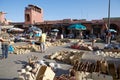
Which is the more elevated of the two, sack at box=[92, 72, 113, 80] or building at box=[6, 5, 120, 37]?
building at box=[6, 5, 120, 37]

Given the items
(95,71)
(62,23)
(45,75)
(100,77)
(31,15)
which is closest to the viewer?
(45,75)

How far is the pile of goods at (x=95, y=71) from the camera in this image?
6770 millimetres

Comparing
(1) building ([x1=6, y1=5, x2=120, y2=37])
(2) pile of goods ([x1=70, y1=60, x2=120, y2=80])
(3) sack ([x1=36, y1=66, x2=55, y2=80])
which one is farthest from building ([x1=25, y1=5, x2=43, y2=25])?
(3) sack ([x1=36, y1=66, x2=55, y2=80])

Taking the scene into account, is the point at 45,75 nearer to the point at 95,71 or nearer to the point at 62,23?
the point at 95,71

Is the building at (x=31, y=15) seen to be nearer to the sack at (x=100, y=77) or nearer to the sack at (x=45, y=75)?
the sack at (x=45, y=75)

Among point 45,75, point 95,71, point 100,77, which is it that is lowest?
point 95,71

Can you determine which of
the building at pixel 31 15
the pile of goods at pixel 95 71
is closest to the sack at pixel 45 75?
the pile of goods at pixel 95 71

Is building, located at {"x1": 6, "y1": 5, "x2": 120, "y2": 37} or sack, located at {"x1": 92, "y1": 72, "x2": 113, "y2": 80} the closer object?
sack, located at {"x1": 92, "y1": 72, "x2": 113, "y2": 80}

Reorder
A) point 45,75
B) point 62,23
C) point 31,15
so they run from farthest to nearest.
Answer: point 31,15, point 62,23, point 45,75

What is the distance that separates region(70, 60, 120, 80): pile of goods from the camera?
677cm

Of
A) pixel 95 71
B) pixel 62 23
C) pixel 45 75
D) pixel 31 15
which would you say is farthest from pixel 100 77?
pixel 31 15

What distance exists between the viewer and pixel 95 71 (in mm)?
8062

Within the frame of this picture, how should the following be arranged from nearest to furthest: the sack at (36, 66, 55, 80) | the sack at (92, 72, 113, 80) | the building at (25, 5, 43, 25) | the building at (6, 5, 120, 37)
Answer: the sack at (36, 66, 55, 80) → the sack at (92, 72, 113, 80) → the building at (6, 5, 120, 37) → the building at (25, 5, 43, 25)

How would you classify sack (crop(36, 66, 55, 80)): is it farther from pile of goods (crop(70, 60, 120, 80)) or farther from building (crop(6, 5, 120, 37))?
building (crop(6, 5, 120, 37))
